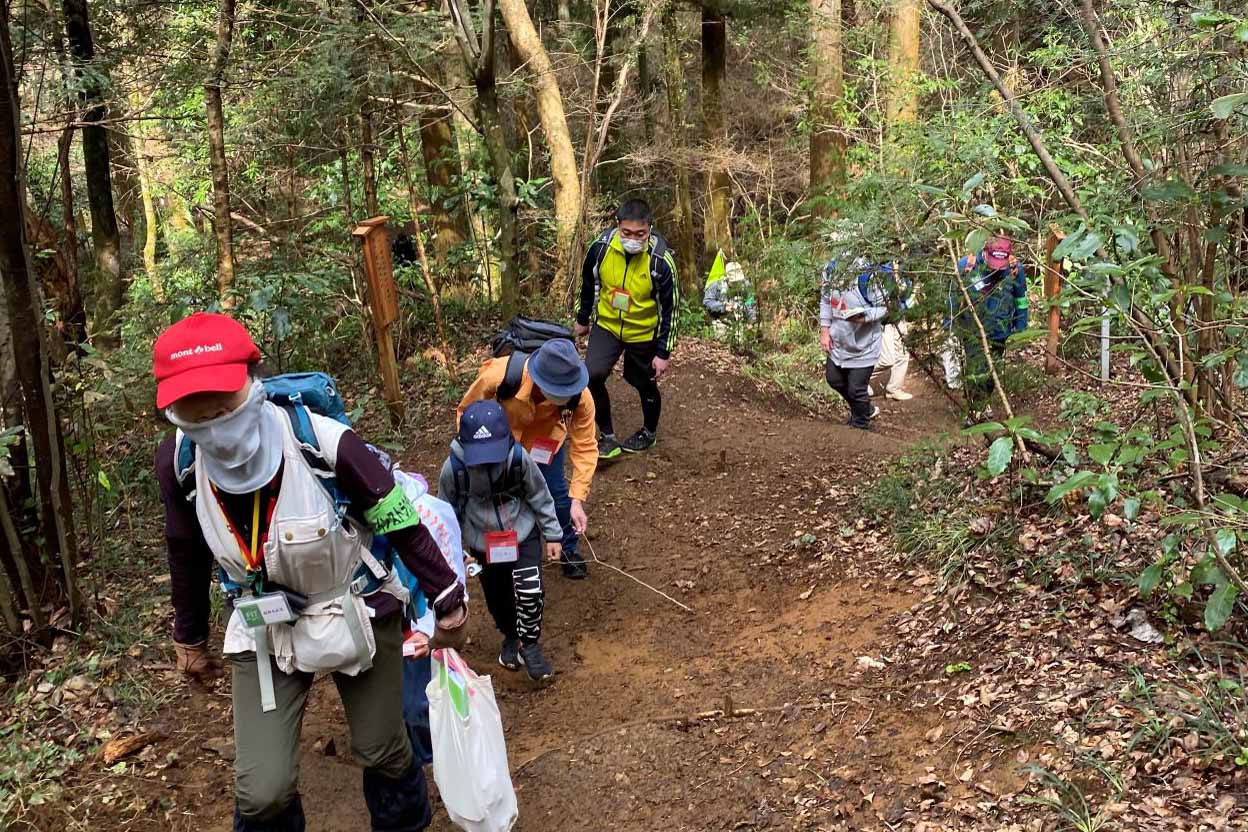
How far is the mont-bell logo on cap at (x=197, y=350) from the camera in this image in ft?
8.72

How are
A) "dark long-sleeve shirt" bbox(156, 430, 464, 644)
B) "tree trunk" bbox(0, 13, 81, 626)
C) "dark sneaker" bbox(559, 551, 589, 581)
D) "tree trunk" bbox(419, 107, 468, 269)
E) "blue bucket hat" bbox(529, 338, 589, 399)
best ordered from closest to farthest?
"dark long-sleeve shirt" bbox(156, 430, 464, 644), "tree trunk" bbox(0, 13, 81, 626), "blue bucket hat" bbox(529, 338, 589, 399), "dark sneaker" bbox(559, 551, 589, 581), "tree trunk" bbox(419, 107, 468, 269)

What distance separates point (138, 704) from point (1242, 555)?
4.98 m

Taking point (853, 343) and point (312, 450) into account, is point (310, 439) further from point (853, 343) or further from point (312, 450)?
point (853, 343)

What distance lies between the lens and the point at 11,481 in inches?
187

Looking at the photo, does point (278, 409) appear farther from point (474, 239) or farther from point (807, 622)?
point (474, 239)

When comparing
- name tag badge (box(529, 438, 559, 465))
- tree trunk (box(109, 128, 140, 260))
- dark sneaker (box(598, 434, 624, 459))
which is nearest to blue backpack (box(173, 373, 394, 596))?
name tag badge (box(529, 438, 559, 465))

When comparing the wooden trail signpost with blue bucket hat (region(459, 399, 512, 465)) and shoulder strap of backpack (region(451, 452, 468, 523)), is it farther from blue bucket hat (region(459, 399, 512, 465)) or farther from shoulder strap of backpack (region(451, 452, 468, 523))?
blue bucket hat (region(459, 399, 512, 465))

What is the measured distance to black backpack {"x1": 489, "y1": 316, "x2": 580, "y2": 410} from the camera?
505cm

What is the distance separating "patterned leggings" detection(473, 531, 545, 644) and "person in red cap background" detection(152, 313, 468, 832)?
1521mm

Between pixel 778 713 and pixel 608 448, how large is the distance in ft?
12.9

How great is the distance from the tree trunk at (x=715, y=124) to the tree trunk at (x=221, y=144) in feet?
33.8

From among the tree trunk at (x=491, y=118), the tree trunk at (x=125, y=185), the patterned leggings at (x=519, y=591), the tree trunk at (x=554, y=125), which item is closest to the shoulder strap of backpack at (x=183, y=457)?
the patterned leggings at (x=519, y=591)

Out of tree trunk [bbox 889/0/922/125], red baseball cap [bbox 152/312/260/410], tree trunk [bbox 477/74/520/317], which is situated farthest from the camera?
tree trunk [bbox 889/0/922/125]

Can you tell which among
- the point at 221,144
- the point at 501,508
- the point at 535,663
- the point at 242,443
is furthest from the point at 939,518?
the point at 221,144
